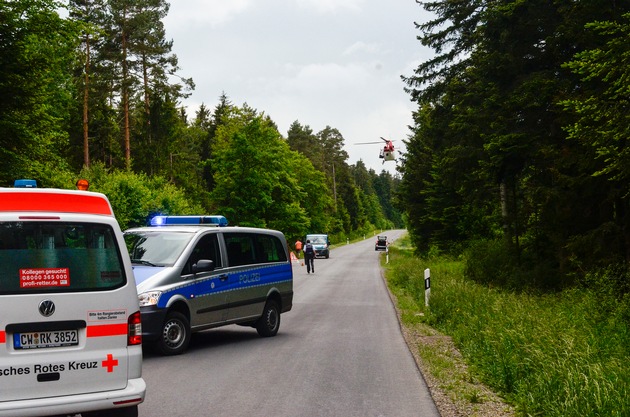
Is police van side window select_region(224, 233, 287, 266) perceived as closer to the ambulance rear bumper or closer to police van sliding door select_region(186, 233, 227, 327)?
police van sliding door select_region(186, 233, 227, 327)

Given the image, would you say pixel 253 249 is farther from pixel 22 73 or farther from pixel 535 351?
pixel 22 73

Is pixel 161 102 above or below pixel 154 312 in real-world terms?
above

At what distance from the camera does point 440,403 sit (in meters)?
7.53

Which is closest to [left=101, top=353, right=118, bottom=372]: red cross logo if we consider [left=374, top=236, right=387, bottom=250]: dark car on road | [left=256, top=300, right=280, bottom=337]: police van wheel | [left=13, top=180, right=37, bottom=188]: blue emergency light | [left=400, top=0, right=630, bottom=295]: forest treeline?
[left=13, top=180, right=37, bottom=188]: blue emergency light

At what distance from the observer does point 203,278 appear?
11242 mm

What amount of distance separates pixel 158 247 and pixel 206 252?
2.83ft

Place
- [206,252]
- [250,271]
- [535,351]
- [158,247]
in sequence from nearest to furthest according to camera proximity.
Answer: [535,351] → [158,247] → [206,252] → [250,271]

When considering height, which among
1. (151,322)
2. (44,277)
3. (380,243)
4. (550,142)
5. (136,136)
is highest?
(136,136)

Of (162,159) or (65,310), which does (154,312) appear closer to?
(65,310)

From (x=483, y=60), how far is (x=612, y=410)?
53.6 ft

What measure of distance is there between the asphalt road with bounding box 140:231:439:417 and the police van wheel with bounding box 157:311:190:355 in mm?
214

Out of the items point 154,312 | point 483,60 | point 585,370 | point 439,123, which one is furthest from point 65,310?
point 439,123

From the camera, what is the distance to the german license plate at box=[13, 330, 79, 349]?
5207 millimetres

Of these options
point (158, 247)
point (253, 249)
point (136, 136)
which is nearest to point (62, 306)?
point (158, 247)
